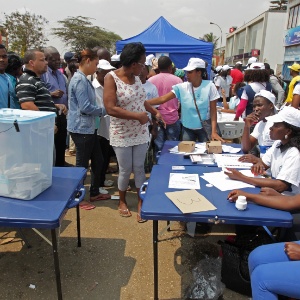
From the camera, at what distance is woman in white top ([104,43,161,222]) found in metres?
2.56

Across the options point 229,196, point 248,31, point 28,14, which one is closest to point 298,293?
point 229,196

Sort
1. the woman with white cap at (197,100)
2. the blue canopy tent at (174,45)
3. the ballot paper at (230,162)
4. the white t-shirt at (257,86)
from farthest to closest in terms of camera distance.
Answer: the blue canopy tent at (174,45)
the white t-shirt at (257,86)
the woman with white cap at (197,100)
the ballot paper at (230,162)

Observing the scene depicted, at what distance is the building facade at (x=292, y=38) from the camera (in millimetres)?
19795

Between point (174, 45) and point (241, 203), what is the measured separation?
736 cm

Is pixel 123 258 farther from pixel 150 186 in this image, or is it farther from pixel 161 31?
pixel 161 31

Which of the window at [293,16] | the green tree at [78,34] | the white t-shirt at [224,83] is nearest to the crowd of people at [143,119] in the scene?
the white t-shirt at [224,83]

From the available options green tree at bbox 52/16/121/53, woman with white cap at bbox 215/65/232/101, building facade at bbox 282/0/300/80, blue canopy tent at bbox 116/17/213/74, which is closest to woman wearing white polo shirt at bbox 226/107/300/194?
woman with white cap at bbox 215/65/232/101

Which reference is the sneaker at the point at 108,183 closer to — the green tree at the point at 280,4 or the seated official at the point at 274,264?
the seated official at the point at 274,264

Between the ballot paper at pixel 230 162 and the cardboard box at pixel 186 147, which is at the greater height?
the cardboard box at pixel 186 147

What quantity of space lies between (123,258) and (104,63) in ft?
7.45

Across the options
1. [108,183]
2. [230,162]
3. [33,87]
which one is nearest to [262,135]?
[230,162]

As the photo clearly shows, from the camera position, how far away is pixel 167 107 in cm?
387

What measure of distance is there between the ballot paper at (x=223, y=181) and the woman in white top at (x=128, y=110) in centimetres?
85

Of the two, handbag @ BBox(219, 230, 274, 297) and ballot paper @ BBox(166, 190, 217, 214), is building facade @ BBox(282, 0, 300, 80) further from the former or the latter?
ballot paper @ BBox(166, 190, 217, 214)
